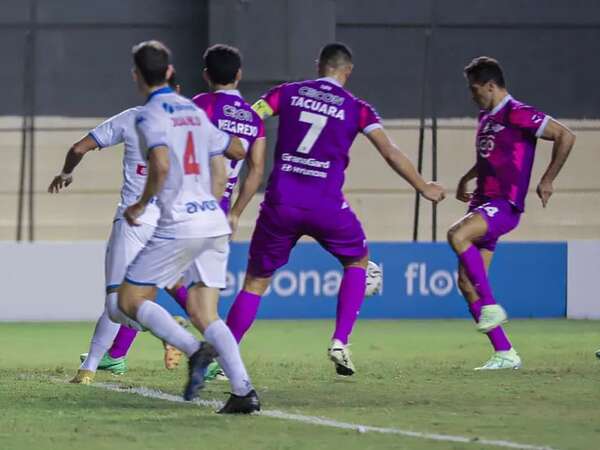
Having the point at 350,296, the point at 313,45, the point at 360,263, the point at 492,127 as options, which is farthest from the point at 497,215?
the point at 313,45

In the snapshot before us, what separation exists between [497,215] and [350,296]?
50.4 inches

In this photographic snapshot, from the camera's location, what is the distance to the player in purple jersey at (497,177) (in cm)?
1001

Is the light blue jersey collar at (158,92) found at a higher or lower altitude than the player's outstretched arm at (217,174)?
higher

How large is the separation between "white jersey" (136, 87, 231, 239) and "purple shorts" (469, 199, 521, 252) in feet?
10.3

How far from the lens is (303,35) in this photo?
17.5 m

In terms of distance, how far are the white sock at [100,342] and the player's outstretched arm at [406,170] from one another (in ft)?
6.11

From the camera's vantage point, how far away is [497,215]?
10070mm

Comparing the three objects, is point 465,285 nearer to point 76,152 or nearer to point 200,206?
point 76,152

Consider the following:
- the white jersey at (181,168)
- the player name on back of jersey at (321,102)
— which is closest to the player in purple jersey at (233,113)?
the player name on back of jersey at (321,102)

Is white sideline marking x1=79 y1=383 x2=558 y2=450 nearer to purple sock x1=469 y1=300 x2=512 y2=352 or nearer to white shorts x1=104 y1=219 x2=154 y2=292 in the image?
white shorts x1=104 y1=219 x2=154 y2=292

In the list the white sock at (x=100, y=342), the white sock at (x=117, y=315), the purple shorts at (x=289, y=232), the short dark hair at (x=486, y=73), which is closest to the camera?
the white sock at (x=117, y=315)

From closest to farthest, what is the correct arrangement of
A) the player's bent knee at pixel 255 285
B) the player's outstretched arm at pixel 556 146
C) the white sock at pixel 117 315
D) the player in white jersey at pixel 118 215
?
the white sock at pixel 117 315, the player in white jersey at pixel 118 215, the player's bent knee at pixel 255 285, the player's outstretched arm at pixel 556 146

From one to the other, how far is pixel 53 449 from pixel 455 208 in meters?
12.4

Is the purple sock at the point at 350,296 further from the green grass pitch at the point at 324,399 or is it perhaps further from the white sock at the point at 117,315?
the white sock at the point at 117,315
